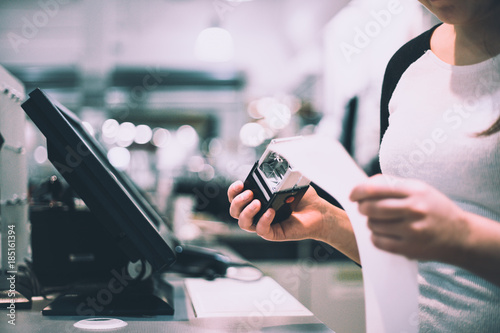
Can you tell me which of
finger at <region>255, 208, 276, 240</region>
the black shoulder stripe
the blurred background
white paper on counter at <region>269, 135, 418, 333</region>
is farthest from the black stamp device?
the blurred background

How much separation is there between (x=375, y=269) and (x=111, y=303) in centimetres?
57

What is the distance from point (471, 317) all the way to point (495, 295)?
5cm

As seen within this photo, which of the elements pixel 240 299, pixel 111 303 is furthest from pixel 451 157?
pixel 111 303

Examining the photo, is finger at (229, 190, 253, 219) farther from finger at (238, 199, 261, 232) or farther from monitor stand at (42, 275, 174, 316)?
monitor stand at (42, 275, 174, 316)

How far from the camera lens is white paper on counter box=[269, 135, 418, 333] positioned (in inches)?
20.2

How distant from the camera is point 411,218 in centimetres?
46

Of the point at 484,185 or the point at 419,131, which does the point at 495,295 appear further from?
the point at 419,131

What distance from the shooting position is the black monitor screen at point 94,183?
74 centimetres

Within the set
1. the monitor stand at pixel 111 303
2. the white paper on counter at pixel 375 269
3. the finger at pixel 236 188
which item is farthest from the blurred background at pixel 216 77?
the white paper on counter at pixel 375 269

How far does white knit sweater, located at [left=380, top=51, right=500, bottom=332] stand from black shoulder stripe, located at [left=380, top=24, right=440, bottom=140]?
0.18 feet

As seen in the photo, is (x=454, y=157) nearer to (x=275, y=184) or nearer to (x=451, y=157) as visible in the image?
(x=451, y=157)

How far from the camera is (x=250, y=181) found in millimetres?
818

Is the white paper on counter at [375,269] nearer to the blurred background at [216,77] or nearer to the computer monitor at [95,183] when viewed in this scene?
the computer monitor at [95,183]

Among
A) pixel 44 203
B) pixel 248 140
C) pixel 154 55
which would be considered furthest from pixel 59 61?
pixel 44 203
